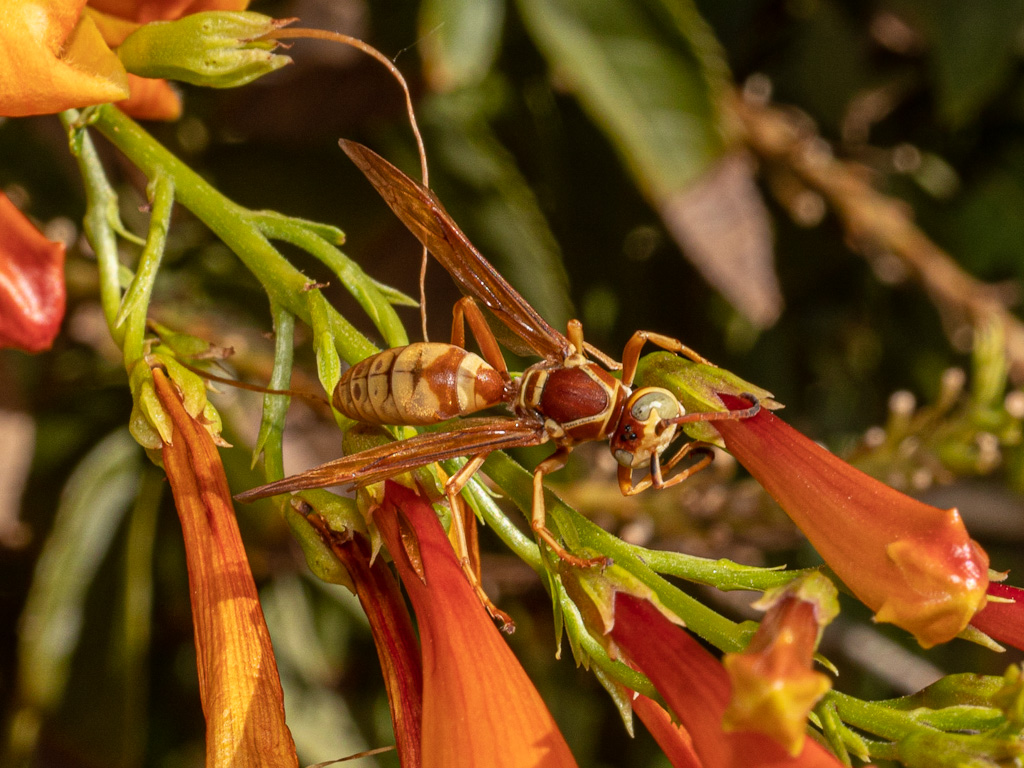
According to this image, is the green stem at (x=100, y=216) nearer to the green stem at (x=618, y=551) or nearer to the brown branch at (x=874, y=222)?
the green stem at (x=618, y=551)

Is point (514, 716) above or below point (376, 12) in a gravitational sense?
below

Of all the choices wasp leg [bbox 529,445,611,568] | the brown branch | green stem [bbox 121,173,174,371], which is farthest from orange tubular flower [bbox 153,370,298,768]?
the brown branch

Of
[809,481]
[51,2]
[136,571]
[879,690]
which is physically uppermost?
[51,2]

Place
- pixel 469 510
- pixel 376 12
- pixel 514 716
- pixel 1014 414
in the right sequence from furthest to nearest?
pixel 376 12 → pixel 1014 414 → pixel 469 510 → pixel 514 716

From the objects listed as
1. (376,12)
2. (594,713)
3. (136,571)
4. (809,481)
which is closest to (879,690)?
(594,713)

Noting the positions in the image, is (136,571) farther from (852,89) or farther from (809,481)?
(852,89)

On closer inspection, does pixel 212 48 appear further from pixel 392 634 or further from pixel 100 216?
pixel 392 634

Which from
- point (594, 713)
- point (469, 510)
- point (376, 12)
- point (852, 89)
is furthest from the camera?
point (852, 89)
